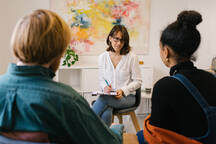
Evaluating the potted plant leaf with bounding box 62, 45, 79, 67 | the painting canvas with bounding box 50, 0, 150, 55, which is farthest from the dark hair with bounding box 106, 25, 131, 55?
the painting canvas with bounding box 50, 0, 150, 55

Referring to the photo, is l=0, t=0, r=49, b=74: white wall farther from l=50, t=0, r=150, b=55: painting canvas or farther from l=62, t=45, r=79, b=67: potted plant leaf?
l=62, t=45, r=79, b=67: potted plant leaf

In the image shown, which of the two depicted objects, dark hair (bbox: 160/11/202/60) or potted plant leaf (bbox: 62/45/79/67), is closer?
dark hair (bbox: 160/11/202/60)

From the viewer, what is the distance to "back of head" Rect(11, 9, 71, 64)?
2.53ft

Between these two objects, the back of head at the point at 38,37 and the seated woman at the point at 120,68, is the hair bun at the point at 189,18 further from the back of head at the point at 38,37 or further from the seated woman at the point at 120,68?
the seated woman at the point at 120,68

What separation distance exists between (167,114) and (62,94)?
1.89 feet

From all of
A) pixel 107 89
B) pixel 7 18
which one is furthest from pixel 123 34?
pixel 7 18

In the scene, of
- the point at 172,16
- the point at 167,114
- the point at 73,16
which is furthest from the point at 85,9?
the point at 167,114

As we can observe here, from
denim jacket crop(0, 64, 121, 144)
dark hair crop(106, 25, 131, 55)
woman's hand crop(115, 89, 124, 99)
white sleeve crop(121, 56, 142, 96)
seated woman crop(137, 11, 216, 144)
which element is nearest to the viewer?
denim jacket crop(0, 64, 121, 144)

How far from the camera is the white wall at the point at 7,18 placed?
3289 mm

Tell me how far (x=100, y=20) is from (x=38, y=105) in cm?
317

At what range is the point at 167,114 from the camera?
1.10 meters

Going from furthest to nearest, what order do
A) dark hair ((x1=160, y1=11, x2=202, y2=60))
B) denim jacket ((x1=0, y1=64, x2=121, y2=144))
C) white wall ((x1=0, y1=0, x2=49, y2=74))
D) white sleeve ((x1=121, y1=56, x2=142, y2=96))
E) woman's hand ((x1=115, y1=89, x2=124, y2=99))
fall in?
white wall ((x1=0, y1=0, x2=49, y2=74)) < white sleeve ((x1=121, y1=56, x2=142, y2=96)) < woman's hand ((x1=115, y1=89, x2=124, y2=99)) < dark hair ((x1=160, y1=11, x2=202, y2=60)) < denim jacket ((x1=0, y1=64, x2=121, y2=144))

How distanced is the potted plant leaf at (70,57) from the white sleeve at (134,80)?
119 centimetres

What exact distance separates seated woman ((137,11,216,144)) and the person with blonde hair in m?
0.47
